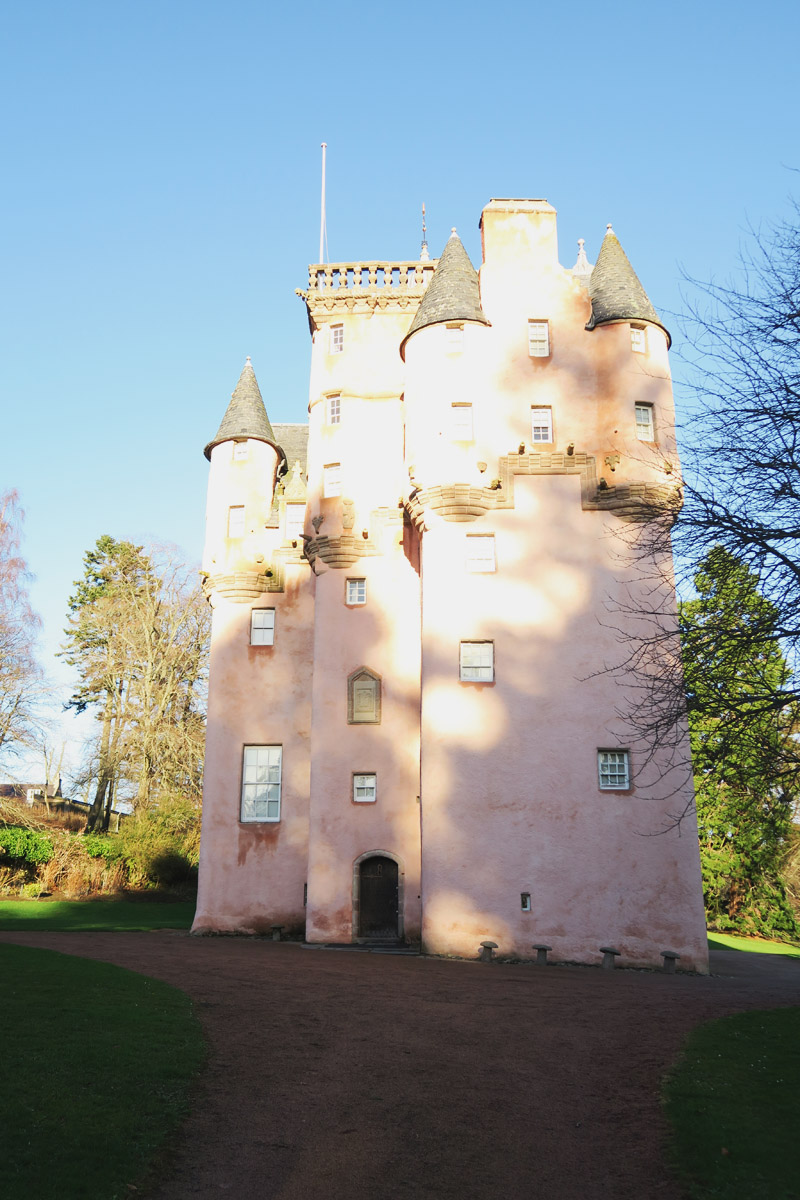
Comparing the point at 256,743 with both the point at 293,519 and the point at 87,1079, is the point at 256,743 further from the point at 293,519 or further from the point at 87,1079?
the point at 87,1079

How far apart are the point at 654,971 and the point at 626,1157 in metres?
14.9

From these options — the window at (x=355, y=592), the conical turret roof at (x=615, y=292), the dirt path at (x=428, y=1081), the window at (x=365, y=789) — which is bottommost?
the dirt path at (x=428, y=1081)

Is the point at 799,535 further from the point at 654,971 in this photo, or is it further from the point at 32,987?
the point at 654,971

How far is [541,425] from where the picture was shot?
2783 centimetres

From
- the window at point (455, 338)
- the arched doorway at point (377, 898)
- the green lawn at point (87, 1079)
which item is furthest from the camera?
the window at point (455, 338)

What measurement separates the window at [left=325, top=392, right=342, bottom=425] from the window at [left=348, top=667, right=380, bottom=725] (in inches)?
346

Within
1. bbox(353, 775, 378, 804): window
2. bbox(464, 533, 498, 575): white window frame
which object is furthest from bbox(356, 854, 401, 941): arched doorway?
bbox(464, 533, 498, 575): white window frame

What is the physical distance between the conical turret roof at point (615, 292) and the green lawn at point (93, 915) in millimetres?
23373

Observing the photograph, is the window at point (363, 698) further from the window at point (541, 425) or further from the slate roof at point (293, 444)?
the window at point (541, 425)

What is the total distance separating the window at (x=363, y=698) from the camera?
28359 mm

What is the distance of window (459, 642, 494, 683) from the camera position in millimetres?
25594

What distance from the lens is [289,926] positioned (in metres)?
29.1

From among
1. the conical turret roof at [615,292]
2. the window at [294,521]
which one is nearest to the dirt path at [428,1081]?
the window at [294,521]

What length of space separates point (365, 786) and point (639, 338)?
52.7 feet
